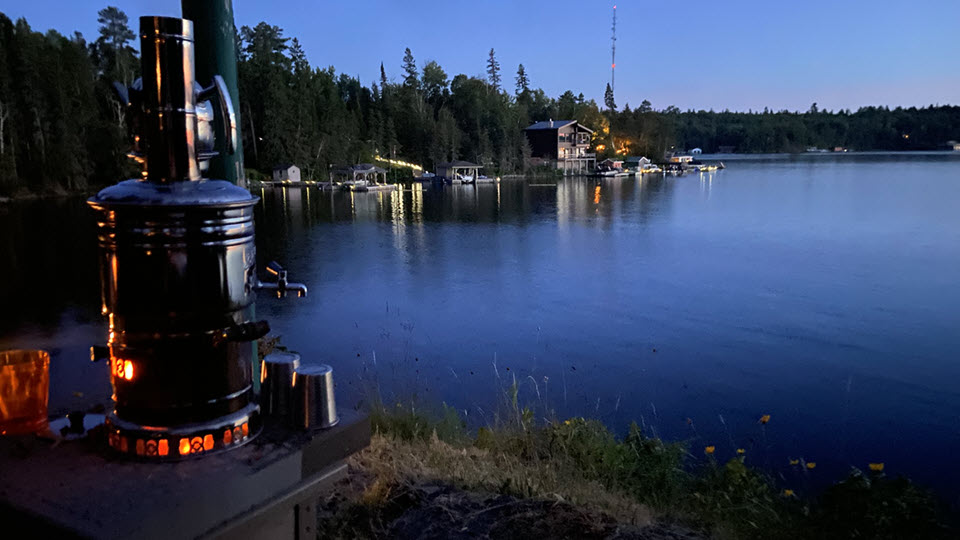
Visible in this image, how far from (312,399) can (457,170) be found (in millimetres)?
67613

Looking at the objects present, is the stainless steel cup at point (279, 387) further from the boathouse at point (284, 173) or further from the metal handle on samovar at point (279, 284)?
the boathouse at point (284, 173)

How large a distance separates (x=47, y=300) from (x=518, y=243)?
13531 mm

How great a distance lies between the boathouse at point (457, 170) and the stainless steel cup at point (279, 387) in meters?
61.2

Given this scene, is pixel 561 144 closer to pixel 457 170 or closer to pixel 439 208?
pixel 457 170

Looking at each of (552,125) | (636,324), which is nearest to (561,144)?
(552,125)

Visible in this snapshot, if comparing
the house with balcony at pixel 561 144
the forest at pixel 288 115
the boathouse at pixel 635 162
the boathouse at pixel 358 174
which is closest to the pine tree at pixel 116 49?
the forest at pixel 288 115

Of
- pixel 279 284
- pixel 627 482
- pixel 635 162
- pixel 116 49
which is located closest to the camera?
pixel 279 284

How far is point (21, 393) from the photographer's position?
2115mm

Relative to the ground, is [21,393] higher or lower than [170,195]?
lower

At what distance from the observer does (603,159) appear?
85812mm

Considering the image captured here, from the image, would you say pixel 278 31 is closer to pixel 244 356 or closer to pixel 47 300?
pixel 47 300

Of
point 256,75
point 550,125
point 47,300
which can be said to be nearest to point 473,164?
point 550,125

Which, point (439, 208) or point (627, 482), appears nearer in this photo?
point (627, 482)

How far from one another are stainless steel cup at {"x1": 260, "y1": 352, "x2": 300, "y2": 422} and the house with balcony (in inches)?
2921
